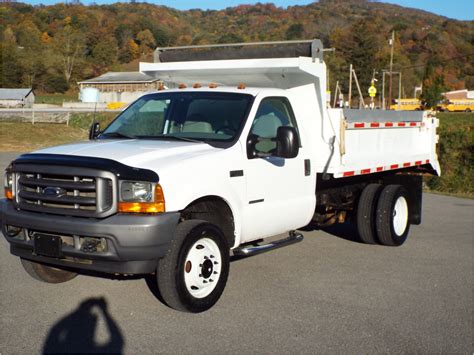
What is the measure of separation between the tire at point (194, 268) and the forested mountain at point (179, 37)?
7906 centimetres

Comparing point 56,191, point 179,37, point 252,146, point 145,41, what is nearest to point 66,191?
point 56,191

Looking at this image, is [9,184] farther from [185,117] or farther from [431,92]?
[431,92]

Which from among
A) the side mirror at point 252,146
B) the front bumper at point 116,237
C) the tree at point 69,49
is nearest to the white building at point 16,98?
the tree at point 69,49

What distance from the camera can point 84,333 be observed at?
507 centimetres

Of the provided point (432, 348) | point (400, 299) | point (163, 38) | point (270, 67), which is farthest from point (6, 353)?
point (163, 38)

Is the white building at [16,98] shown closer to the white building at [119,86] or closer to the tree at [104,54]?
the white building at [119,86]

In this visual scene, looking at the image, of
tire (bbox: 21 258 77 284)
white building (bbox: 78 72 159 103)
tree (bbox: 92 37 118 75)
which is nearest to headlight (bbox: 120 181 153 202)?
tire (bbox: 21 258 77 284)

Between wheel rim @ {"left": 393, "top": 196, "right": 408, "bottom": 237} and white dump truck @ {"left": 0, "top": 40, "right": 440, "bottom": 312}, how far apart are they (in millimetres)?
24

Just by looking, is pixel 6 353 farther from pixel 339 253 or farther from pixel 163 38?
pixel 163 38

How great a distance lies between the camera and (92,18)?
13338 cm

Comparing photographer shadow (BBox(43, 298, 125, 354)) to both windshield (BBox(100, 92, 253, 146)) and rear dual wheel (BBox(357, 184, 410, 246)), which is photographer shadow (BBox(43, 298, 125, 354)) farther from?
rear dual wheel (BBox(357, 184, 410, 246))

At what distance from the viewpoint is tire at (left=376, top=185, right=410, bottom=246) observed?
28.1 feet

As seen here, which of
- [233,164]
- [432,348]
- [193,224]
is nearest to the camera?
[432,348]

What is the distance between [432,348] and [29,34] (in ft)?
405
